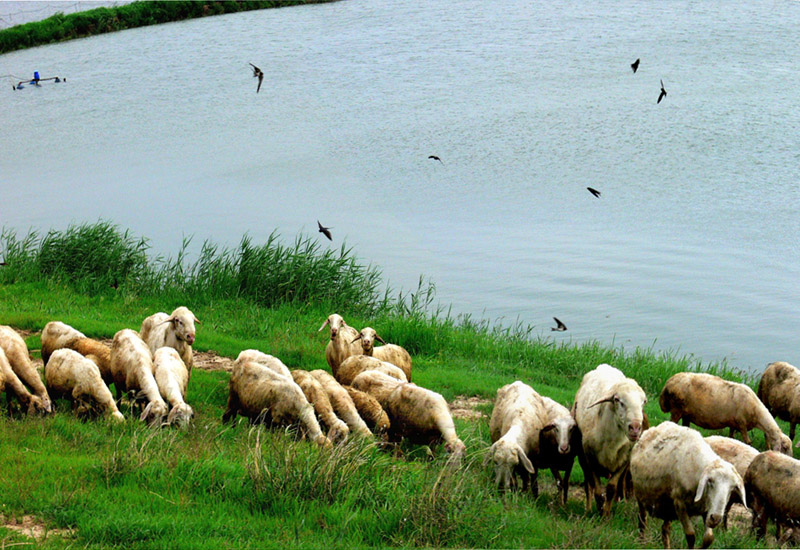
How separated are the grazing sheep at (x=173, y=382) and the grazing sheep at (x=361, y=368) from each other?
1.79 metres

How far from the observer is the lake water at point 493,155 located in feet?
60.4

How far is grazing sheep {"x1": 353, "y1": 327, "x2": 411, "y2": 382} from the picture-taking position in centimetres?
1089

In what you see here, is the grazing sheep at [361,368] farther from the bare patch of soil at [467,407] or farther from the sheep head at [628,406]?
the sheep head at [628,406]

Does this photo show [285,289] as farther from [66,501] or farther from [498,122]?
[498,122]

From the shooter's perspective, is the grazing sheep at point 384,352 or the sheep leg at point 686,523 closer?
the sheep leg at point 686,523

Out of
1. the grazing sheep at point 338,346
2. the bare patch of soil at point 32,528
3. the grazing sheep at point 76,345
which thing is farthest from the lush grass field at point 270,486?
the grazing sheep at point 76,345

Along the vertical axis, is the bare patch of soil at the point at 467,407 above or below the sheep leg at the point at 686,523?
below

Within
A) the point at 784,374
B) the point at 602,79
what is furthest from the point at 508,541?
the point at 602,79

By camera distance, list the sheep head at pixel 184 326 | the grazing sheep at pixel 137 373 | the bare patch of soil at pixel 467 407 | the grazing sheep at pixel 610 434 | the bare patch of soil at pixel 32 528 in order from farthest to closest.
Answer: the bare patch of soil at pixel 467 407 < the sheep head at pixel 184 326 < the grazing sheep at pixel 137 373 < the grazing sheep at pixel 610 434 < the bare patch of soil at pixel 32 528

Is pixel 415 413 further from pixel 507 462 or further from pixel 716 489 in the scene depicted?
pixel 716 489

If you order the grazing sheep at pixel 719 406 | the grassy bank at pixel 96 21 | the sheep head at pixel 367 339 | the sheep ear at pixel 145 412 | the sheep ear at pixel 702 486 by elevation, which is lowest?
the grazing sheep at pixel 719 406

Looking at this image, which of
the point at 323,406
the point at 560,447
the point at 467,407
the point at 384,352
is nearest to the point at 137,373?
the point at 323,406

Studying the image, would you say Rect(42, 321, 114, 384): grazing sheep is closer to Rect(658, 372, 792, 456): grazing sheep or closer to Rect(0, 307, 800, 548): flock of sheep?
Rect(0, 307, 800, 548): flock of sheep

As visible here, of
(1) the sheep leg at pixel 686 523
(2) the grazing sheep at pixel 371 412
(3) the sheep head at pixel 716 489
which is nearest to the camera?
(3) the sheep head at pixel 716 489
